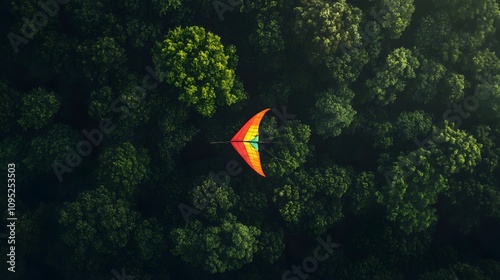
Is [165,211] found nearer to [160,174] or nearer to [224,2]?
[160,174]

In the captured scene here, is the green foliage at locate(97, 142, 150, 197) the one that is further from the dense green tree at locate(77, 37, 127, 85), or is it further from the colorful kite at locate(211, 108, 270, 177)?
the colorful kite at locate(211, 108, 270, 177)

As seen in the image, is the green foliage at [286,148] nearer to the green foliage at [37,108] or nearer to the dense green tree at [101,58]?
the dense green tree at [101,58]

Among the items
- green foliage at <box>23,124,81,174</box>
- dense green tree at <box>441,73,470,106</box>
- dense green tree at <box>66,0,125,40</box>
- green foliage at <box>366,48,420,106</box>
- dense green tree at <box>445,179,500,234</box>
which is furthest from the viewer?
dense green tree at <box>441,73,470,106</box>

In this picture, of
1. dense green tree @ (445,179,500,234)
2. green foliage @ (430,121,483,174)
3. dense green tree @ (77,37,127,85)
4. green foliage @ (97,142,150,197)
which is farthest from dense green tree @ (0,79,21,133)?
dense green tree @ (445,179,500,234)

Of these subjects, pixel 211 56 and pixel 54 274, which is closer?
pixel 211 56

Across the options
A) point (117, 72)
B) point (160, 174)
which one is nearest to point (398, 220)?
point (160, 174)

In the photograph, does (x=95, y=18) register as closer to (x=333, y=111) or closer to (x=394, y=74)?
(x=333, y=111)
